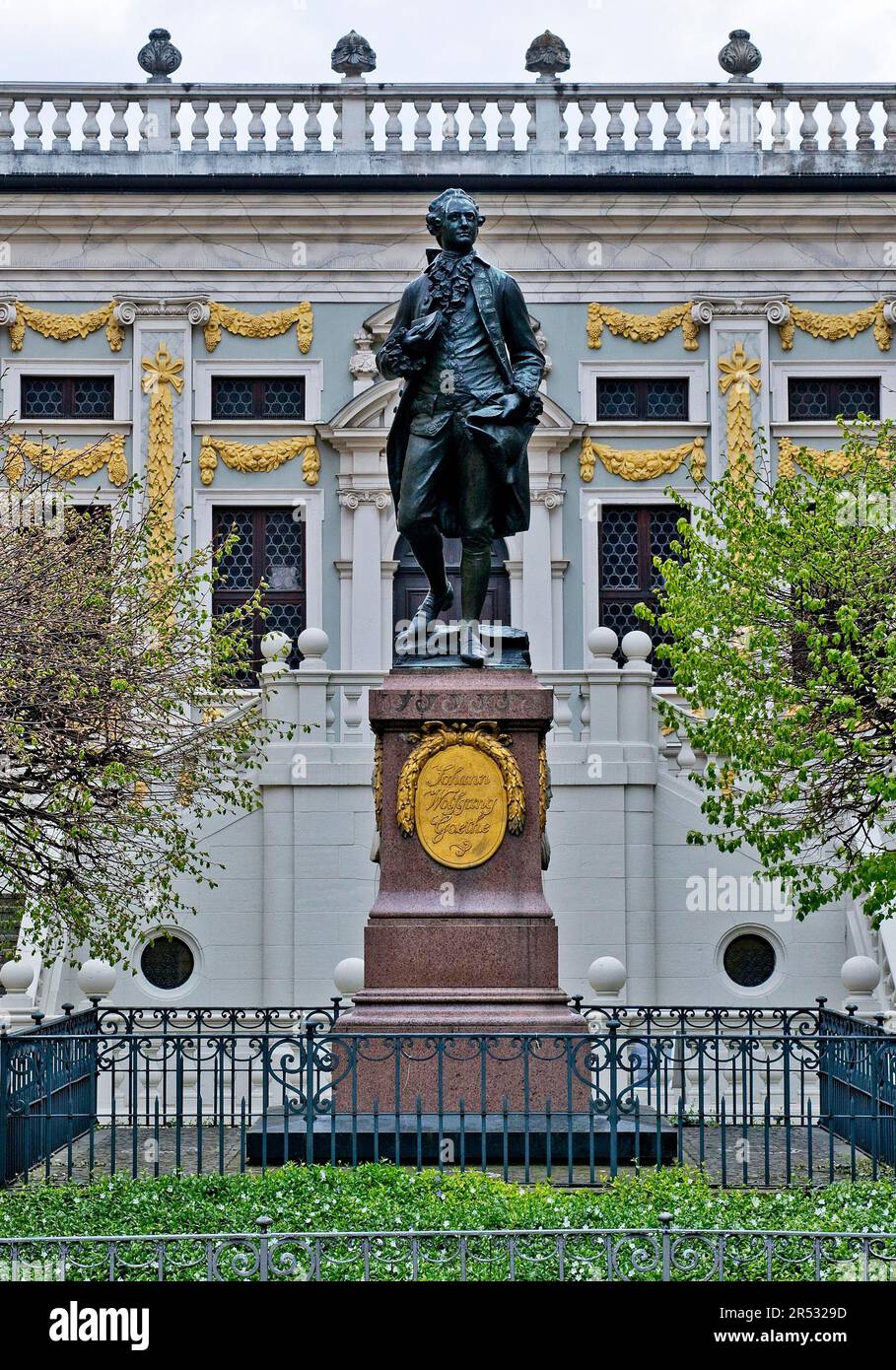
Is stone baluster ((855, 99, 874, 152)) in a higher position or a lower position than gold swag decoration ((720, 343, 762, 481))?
higher

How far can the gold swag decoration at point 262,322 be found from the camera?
2919 centimetres

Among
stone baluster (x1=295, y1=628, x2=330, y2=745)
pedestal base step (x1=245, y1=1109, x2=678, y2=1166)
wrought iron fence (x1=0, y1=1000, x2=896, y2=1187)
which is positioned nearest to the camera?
wrought iron fence (x1=0, y1=1000, x2=896, y2=1187)

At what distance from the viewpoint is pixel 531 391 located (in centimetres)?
1199

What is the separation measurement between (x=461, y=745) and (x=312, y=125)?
2004 cm

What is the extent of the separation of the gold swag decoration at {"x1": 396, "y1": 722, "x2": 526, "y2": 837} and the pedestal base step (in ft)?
5.30

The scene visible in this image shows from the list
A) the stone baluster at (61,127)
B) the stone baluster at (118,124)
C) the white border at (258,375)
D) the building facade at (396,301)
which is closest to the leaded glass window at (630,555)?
the building facade at (396,301)

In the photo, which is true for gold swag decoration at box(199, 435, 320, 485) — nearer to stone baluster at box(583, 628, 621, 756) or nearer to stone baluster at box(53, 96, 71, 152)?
stone baluster at box(53, 96, 71, 152)

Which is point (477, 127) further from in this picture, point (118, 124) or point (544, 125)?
point (118, 124)

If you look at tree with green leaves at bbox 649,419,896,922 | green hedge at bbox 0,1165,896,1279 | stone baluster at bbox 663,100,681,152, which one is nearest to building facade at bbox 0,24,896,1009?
stone baluster at bbox 663,100,681,152

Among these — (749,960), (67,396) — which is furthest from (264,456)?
(749,960)

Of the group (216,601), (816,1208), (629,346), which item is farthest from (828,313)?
(816,1208)

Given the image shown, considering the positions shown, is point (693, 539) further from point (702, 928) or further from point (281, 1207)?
point (281, 1207)

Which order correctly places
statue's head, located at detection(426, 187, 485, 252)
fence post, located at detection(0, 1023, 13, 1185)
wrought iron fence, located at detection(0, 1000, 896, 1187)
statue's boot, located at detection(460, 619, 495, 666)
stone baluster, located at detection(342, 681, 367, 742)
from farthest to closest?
stone baluster, located at detection(342, 681, 367, 742), statue's head, located at detection(426, 187, 485, 252), statue's boot, located at detection(460, 619, 495, 666), fence post, located at detection(0, 1023, 13, 1185), wrought iron fence, located at detection(0, 1000, 896, 1187)

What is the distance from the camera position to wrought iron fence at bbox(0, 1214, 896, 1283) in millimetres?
7289
